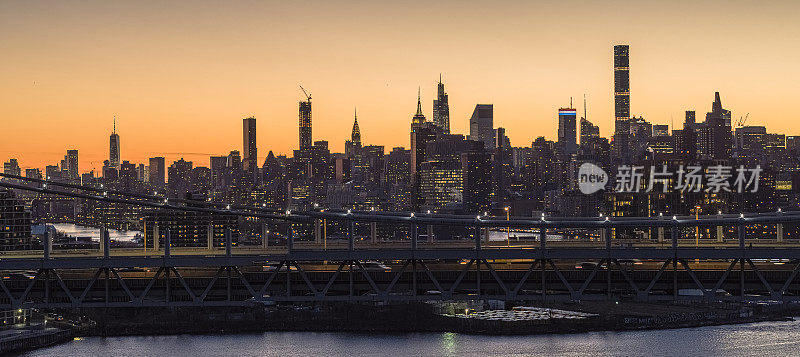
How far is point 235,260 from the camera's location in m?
41.6

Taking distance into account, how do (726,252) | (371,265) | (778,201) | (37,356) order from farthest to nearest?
(778,201), (37,356), (371,265), (726,252)

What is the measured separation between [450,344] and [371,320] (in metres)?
10.9

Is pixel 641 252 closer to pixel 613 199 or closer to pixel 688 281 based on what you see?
pixel 688 281

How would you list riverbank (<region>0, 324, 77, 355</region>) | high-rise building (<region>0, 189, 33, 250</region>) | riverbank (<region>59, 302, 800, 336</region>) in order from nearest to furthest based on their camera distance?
riverbank (<region>0, 324, 77, 355</region>) < riverbank (<region>59, 302, 800, 336</region>) < high-rise building (<region>0, 189, 33, 250</region>)

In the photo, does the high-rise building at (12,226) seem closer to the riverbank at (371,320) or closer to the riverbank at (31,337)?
the riverbank at (371,320)

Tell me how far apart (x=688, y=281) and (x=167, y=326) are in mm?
40258

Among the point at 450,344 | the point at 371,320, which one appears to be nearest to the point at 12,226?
the point at 371,320

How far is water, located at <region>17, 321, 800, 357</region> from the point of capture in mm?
63875

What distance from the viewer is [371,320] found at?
77.6 m

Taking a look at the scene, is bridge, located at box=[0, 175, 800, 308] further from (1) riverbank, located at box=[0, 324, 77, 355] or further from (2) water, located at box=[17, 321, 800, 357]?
(1) riverbank, located at box=[0, 324, 77, 355]

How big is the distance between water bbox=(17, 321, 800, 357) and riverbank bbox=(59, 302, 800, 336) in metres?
1.94

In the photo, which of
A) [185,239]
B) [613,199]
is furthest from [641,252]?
[613,199]

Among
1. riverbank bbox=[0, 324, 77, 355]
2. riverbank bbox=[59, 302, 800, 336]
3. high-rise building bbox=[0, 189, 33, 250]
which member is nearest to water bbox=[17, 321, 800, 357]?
riverbank bbox=[0, 324, 77, 355]

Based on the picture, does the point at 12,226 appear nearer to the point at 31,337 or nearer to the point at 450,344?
the point at 31,337
